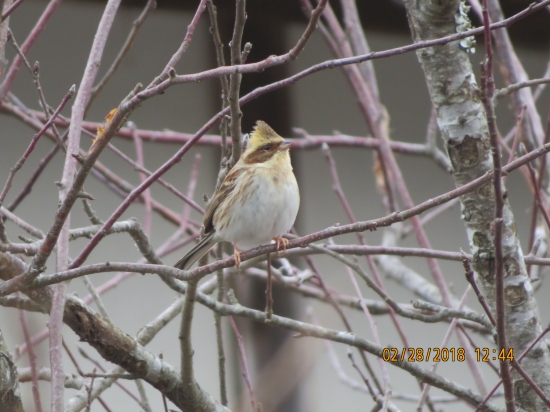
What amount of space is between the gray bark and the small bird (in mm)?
924

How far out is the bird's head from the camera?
3590mm

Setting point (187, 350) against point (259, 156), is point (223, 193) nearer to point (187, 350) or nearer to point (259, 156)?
point (259, 156)

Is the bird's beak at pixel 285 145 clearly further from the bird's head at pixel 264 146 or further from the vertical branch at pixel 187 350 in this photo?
the vertical branch at pixel 187 350

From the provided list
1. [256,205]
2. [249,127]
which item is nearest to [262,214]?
[256,205]

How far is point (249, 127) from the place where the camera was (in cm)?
575

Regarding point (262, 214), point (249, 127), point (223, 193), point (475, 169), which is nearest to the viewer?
point (475, 169)

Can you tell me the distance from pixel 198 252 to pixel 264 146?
27.3 inches

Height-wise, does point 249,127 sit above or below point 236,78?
below

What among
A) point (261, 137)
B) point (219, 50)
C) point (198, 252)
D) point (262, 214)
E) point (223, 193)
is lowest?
point (198, 252)

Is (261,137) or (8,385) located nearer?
(8,385)

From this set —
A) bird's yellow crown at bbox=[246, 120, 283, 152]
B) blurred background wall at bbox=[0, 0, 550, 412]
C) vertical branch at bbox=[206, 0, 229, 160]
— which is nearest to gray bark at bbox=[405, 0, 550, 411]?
vertical branch at bbox=[206, 0, 229, 160]

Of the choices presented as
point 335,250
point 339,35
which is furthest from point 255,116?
point 335,250

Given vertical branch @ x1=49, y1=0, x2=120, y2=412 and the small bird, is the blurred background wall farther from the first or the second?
vertical branch @ x1=49, y1=0, x2=120, y2=412

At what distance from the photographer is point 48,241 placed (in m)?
1.81
